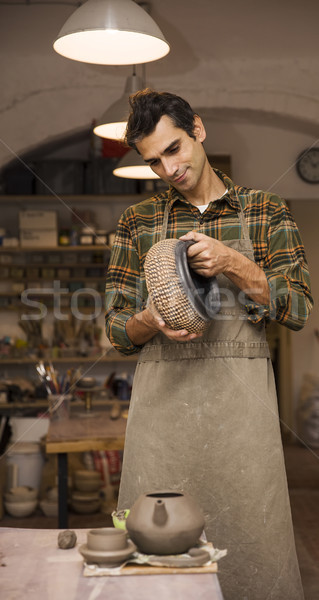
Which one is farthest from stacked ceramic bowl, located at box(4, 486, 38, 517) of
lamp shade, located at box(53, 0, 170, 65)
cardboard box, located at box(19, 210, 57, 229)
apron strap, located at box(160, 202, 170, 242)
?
apron strap, located at box(160, 202, 170, 242)

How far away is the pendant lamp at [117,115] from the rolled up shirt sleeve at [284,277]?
5.67 feet

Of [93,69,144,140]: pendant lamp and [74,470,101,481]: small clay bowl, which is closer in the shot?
[93,69,144,140]: pendant lamp

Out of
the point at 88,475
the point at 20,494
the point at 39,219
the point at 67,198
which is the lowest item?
the point at 20,494

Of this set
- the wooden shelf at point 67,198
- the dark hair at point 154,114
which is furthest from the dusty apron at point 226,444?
the wooden shelf at point 67,198

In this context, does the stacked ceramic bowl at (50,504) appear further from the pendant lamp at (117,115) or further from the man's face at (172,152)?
the man's face at (172,152)

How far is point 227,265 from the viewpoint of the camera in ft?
5.32

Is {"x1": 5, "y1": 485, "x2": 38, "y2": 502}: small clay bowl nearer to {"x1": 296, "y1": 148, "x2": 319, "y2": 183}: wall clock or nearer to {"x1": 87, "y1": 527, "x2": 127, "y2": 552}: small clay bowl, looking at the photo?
{"x1": 296, "y1": 148, "x2": 319, "y2": 183}: wall clock

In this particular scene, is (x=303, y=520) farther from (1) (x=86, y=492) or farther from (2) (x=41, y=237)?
(2) (x=41, y=237)

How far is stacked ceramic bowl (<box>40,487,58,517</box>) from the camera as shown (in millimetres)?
4848

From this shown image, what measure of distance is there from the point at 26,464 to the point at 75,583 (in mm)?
4117

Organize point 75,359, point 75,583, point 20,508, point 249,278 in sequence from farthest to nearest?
point 75,359 < point 20,508 < point 249,278 < point 75,583

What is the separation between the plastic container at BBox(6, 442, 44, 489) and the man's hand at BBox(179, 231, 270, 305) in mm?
3758

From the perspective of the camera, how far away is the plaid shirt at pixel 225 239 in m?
1.72

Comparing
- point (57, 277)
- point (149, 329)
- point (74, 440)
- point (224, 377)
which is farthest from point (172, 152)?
point (57, 277)
